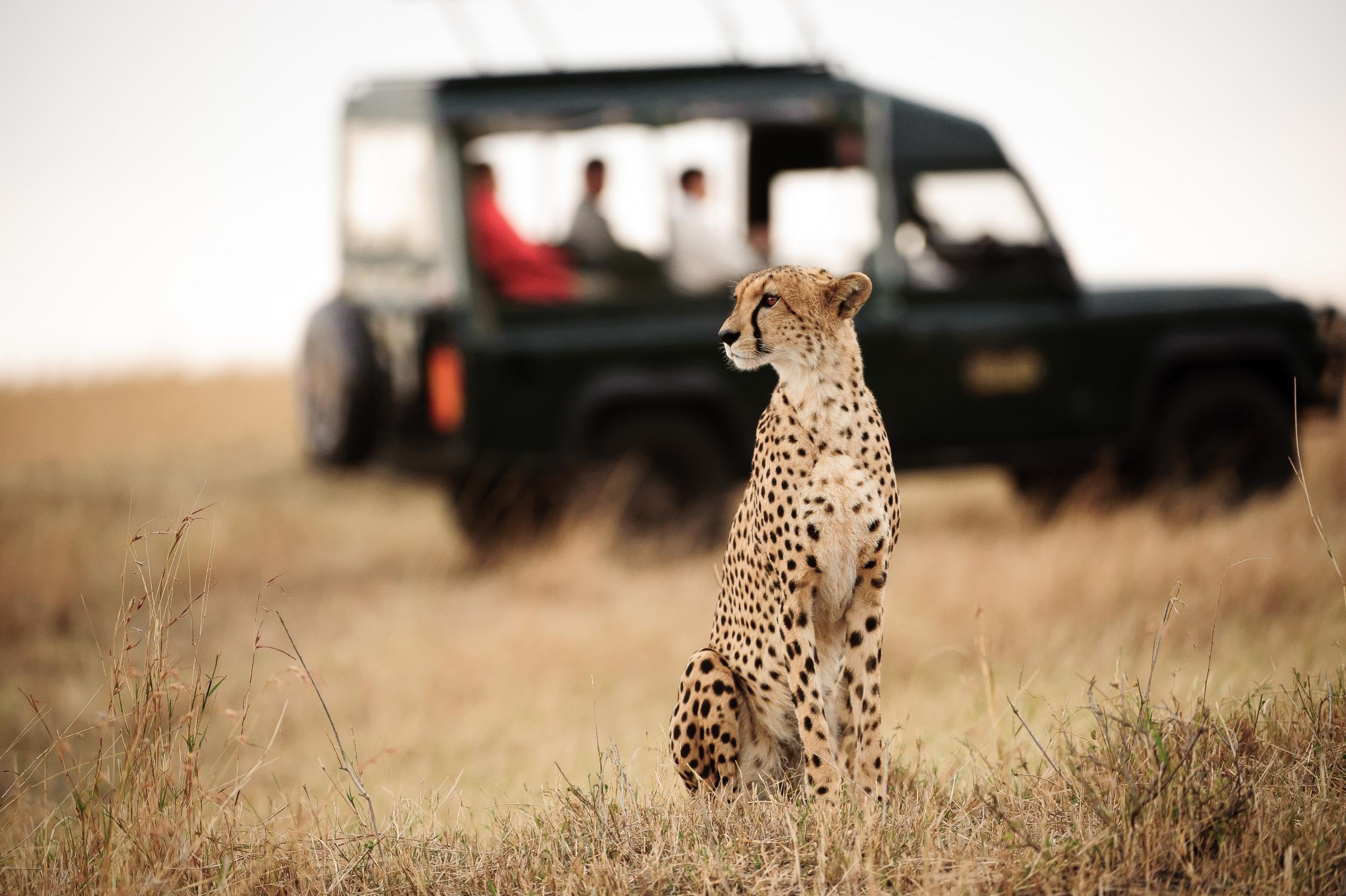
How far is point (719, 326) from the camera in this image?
6816 mm

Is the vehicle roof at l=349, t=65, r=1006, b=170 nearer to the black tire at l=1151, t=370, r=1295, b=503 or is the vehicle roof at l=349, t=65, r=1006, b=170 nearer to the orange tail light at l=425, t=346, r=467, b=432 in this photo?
the orange tail light at l=425, t=346, r=467, b=432

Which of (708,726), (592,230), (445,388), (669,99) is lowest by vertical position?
(708,726)

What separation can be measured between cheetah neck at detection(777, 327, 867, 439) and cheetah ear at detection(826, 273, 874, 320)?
49 mm

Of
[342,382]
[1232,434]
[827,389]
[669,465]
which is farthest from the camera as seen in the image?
[1232,434]

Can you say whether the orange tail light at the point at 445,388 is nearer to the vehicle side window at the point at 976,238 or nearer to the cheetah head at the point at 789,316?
the vehicle side window at the point at 976,238

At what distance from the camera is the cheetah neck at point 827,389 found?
8.93 ft

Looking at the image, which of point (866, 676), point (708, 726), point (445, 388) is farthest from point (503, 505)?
point (866, 676)

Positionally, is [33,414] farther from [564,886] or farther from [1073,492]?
[564,886]

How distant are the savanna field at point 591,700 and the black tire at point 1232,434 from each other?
0.68 feet

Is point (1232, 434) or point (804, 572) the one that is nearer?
point (804, 572)

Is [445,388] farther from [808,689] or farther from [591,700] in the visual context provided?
[808,689]

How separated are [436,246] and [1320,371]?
5.13 metres

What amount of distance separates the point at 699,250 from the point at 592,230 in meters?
0.58

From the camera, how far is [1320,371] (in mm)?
7504
